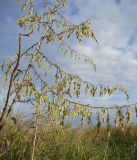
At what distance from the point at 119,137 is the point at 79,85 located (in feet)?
37.5

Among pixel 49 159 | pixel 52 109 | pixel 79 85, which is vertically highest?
pixel 79 85

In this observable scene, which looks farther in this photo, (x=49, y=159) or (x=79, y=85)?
(x=49, y=159)

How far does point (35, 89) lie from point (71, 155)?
552 cm

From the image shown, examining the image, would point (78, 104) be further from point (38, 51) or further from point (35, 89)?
point (38, 51)

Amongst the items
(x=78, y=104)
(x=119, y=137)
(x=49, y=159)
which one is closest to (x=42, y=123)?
(x=49, y=159)

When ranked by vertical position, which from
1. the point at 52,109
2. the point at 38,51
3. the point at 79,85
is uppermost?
the point at 38,51

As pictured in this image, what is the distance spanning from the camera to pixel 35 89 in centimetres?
516

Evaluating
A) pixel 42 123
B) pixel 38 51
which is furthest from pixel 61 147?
pixel 38 51

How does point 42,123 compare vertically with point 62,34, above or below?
below

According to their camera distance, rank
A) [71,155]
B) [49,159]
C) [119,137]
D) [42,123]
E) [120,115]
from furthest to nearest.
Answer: [119,137] < [71,155] < [49,159] < [42,123] < [120,115]

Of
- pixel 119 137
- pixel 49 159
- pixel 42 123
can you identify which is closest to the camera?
pixel 42 123

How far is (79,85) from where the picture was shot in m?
5.14

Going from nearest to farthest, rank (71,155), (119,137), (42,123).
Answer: (42,123) < (71,155) < (119,137)

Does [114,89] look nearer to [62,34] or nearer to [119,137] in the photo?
[62,34]
